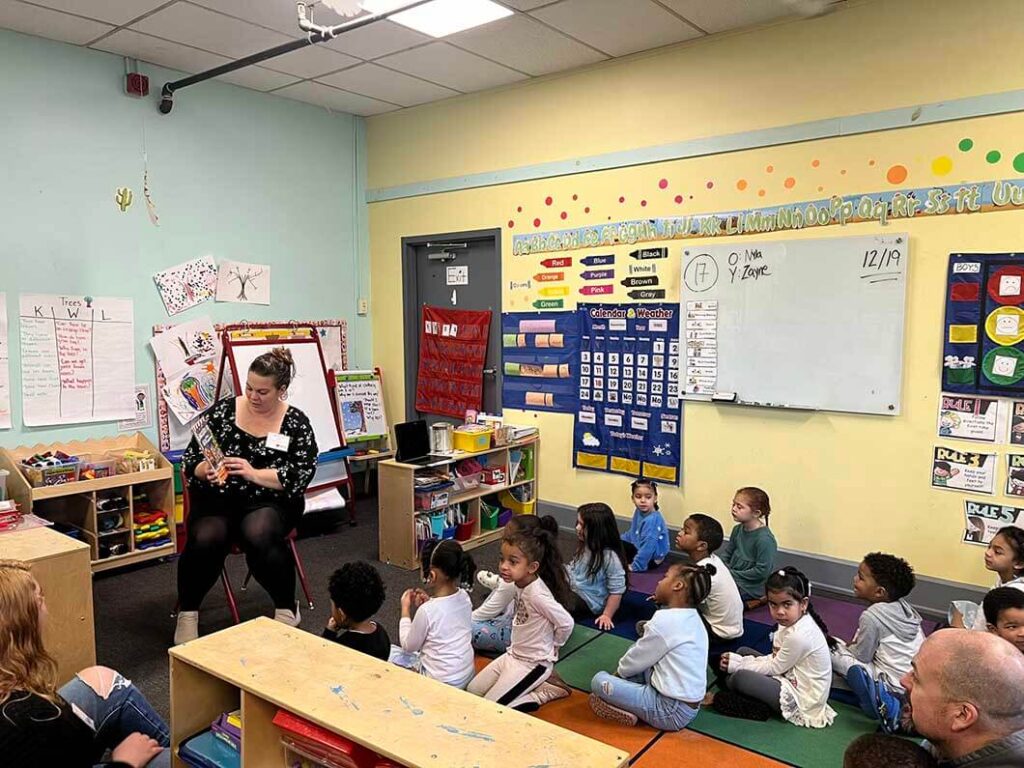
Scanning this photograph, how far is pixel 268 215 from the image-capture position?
5219 mm

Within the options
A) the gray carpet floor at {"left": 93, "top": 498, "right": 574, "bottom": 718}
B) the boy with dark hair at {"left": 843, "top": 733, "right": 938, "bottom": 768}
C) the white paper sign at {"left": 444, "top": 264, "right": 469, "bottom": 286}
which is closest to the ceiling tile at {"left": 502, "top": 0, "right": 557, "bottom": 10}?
the white paper sign at {"left": 444, "top": 264, "right": 469, "bottom": 286}

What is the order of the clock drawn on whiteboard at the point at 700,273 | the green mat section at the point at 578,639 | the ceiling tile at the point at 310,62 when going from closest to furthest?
the green mat section at the point at 578,639 → the clock drawn on whiteboard at the point at 700,273 → the ceiling tile at the point at 310,62

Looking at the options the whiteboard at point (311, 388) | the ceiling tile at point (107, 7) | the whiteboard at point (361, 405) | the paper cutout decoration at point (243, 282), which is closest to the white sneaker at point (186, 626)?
the whiteboard at point (311, 388)

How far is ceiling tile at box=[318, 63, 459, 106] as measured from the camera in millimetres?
4730

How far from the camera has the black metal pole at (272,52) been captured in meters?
3.34

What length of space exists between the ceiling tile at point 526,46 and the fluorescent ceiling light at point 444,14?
3.2 inches

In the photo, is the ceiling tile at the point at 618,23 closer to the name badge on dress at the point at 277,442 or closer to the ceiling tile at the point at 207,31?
the ceiling tile at the point at 207,31

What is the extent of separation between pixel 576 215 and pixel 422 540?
2.28m

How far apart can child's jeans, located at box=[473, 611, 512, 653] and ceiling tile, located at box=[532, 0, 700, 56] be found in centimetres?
301

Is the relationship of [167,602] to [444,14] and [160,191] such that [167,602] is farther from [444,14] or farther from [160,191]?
[444,14]

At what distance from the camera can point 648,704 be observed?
8.21 ft

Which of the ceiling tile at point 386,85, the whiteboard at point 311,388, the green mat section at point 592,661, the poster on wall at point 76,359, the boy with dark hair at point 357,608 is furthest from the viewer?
the whiteboard at point 311,388

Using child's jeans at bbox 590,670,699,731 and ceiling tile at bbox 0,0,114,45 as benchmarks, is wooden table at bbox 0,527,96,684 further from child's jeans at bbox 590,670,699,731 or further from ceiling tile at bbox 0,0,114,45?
ceiling tile at bbox 0,0,114,45

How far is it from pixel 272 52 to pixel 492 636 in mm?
3245
